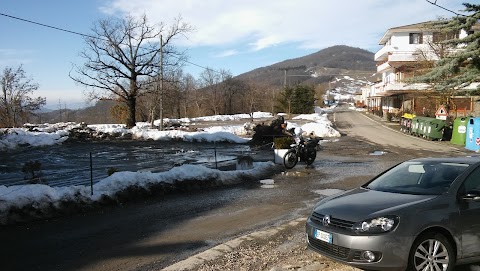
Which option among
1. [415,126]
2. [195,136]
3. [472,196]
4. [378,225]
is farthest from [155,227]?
[415,126]

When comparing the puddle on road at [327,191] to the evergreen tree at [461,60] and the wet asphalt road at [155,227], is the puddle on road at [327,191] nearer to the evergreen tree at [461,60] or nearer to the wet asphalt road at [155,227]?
the wet asphalt road at [155,227]

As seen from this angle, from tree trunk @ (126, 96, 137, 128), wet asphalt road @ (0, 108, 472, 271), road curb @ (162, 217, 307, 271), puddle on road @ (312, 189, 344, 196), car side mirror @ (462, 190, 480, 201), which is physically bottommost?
puddle on road @ (312, 189, 344, 196)

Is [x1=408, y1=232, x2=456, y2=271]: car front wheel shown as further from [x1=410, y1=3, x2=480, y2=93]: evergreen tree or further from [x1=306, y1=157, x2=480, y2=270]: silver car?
[x1=410, y1=3, x2=480, y2=93]: evergreen tree

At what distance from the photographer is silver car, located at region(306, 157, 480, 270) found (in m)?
4.43

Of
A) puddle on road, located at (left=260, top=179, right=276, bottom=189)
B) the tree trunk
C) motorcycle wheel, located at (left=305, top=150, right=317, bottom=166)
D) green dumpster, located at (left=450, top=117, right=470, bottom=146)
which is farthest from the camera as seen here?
the tree trunk

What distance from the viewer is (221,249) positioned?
19.8ft

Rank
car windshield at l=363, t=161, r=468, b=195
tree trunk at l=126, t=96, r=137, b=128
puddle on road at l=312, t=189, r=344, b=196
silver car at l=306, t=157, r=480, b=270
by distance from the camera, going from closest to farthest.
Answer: silver car at l=306, t=157, r=480, b=270, car windshield at l=363, t=161, r=468, b=195, puddle on road at l=312, t=189, r=344, b=196, tree trunk at l=126, t=96, r=137, b=128

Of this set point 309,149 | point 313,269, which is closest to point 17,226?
point 313,269

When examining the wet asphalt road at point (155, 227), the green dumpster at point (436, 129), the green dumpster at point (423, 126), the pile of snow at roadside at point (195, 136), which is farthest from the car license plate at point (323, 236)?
the green dumpster at point (423, 126)

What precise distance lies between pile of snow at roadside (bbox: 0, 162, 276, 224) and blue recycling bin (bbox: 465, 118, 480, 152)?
1510 centimetres

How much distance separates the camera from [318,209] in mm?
5254

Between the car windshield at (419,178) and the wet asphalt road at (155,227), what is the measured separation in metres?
2.50

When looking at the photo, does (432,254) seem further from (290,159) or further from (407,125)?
(407,125)

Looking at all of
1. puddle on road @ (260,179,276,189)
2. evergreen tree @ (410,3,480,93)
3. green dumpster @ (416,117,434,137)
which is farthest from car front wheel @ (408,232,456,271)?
green dumpster @ (416,117,434,137)
